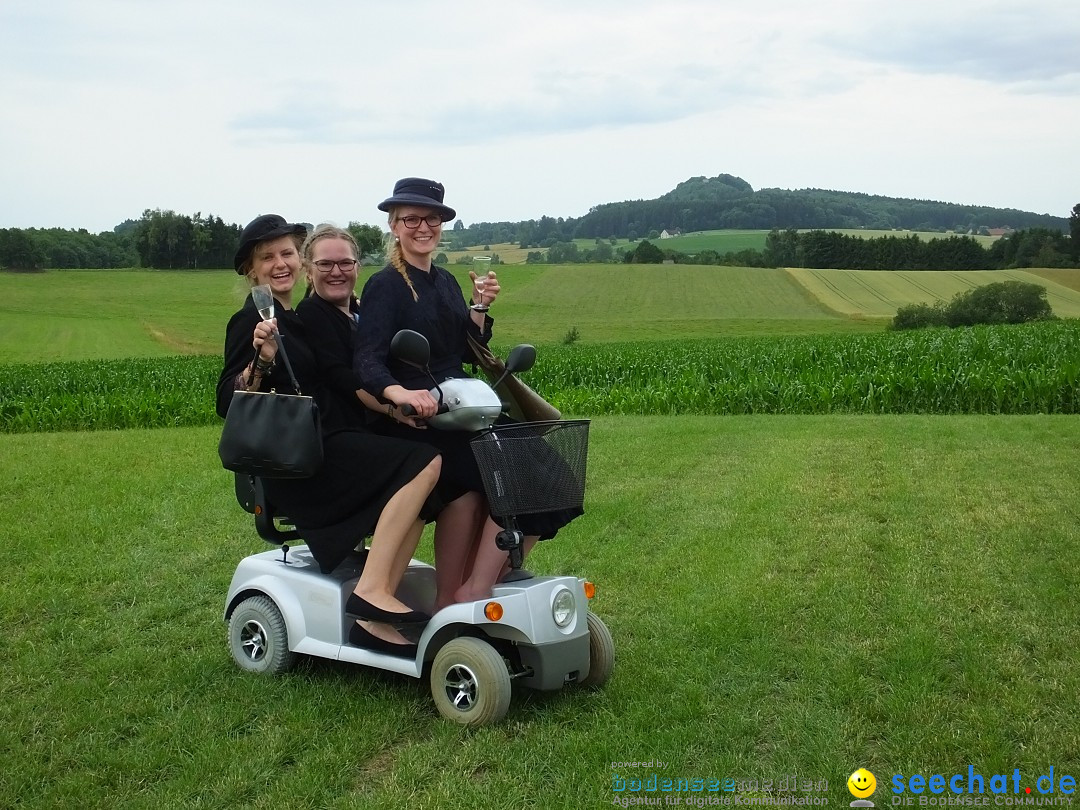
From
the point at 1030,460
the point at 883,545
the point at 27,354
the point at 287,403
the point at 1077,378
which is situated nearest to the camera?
the point at 287,403

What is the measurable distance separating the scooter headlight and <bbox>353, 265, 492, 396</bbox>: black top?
38.7 inches

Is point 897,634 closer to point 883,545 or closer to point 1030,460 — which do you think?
point 883,545

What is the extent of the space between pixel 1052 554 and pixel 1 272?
7163 centimetres

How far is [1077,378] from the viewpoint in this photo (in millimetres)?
14852

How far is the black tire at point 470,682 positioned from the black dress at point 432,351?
56 cm

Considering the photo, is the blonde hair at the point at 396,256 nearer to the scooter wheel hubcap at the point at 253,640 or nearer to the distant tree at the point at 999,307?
the scooter wheel hubcap at the point at 253,640

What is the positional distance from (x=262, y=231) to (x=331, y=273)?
0.36m

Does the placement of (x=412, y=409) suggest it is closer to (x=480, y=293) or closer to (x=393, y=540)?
(x=393, y=540)

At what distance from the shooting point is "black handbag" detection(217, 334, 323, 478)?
422 cm

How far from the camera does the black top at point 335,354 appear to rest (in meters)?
4.55

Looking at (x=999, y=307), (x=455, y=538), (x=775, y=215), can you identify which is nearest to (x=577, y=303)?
(x=999, y=307)

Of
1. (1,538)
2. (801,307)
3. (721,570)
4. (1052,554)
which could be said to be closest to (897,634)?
(721,570)

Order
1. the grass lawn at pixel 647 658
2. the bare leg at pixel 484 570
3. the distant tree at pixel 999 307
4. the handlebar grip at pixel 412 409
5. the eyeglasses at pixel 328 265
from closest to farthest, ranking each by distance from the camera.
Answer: the grass lawn at pixel 647 658 → the handlebar grip at pixel 412 409 → the bare leg at pixel 484 570 → the eyeglasses at pixel 328 265 → the distant tree at pixel 999 307

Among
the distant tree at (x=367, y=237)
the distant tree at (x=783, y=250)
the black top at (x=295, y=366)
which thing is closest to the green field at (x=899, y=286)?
the distant tree at (x=783, y=250)
